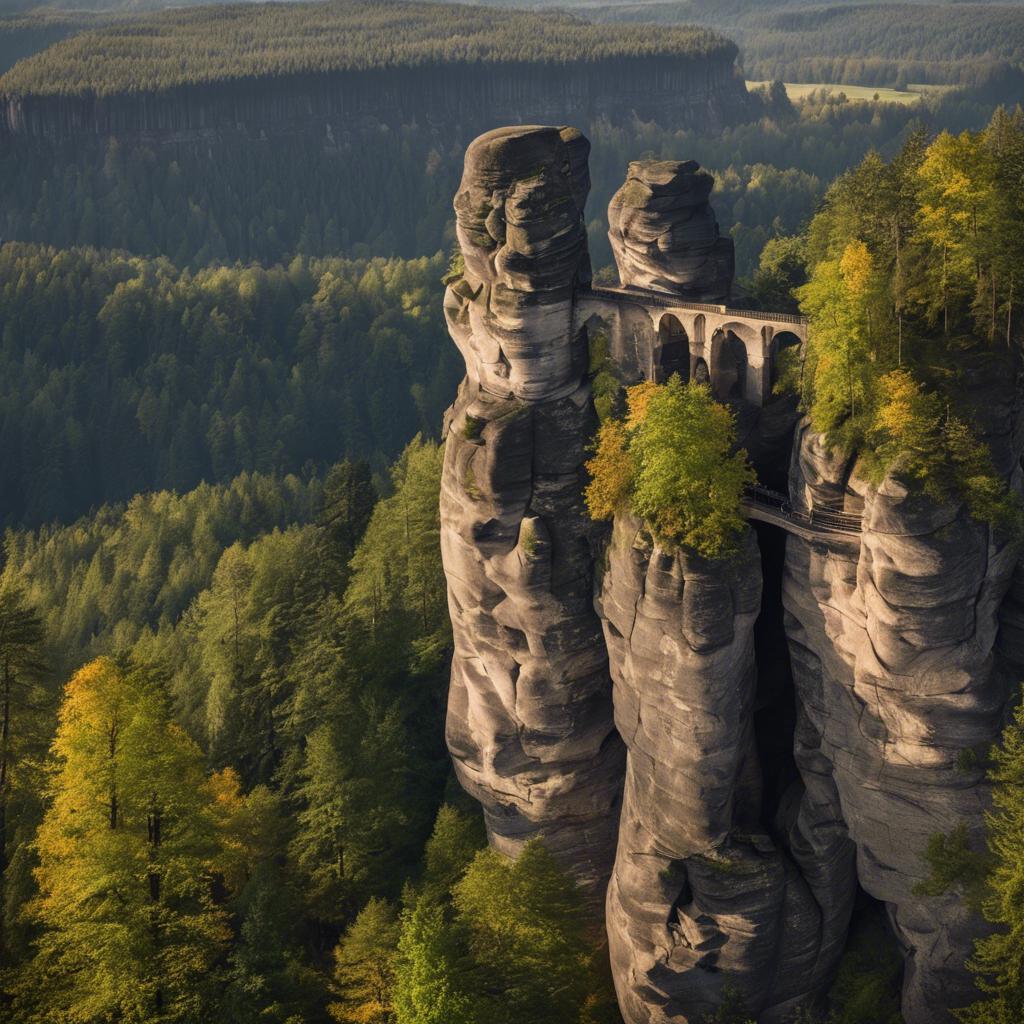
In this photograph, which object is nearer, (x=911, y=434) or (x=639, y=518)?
(x=911, y=434)

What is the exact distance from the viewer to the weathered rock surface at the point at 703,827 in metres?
55.3

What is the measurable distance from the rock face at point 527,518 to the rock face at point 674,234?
10.8 ft

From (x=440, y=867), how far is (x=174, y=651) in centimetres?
2829

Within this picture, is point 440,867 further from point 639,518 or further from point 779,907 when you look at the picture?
point 639,518

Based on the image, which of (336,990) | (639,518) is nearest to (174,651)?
(336,990)

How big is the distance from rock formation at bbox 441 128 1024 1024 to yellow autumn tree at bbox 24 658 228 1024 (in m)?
14.2

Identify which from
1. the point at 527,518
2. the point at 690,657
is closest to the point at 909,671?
the point at 690,657

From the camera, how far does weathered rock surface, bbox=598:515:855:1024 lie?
55.3 metres

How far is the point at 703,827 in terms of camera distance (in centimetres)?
5738

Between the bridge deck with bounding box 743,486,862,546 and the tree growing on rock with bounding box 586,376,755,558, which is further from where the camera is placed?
the tree growing on rock with bounding box 586,376,755,558

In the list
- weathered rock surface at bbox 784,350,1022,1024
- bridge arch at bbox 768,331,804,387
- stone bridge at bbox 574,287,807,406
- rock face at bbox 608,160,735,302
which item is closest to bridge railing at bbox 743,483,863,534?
weathered rock surface at bbox 784,350,1022,1024

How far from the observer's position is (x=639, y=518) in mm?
55531

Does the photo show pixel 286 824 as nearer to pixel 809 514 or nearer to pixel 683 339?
pixel 683 339

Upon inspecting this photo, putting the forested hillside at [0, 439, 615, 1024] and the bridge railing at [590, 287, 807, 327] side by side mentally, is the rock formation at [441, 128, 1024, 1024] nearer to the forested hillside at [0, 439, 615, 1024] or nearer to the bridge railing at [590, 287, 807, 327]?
the bridge railing at [590, 287, 807, 327]
